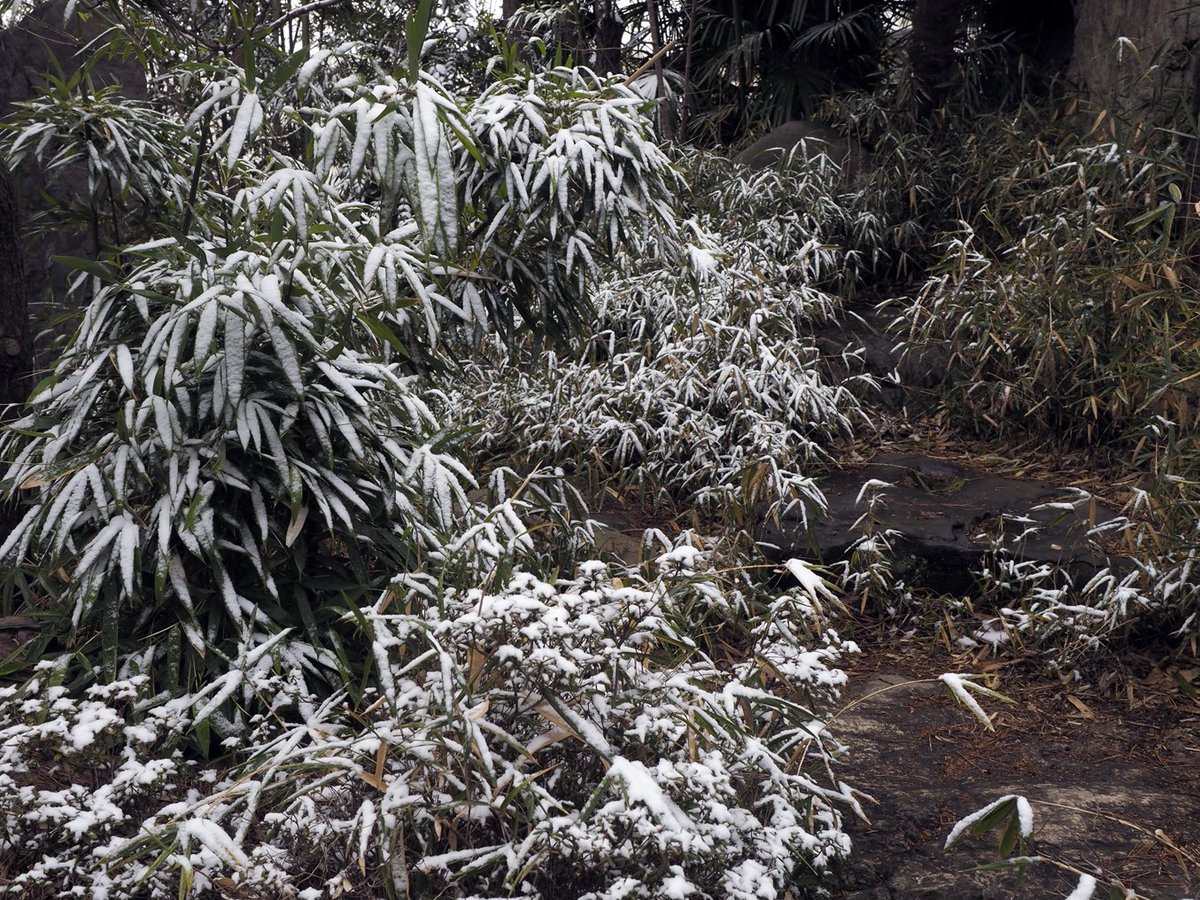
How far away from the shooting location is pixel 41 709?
160 centimetres

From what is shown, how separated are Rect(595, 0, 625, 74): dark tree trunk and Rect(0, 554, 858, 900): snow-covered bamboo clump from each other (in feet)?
16.8

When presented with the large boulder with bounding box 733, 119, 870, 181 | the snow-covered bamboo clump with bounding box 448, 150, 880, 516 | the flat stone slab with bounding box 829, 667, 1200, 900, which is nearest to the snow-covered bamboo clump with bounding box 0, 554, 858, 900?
the flat stone slab with bounding box 829, 667, 1200, 900

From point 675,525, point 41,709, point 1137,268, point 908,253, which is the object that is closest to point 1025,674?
point 675,525

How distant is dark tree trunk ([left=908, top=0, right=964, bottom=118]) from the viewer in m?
5.53

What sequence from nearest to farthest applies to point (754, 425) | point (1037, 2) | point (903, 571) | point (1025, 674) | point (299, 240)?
point (299, 240), point (1025, 674), point (903, 571), point (754, 425), point (1037, 2)

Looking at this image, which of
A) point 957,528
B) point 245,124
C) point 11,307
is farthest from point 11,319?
point 957,528

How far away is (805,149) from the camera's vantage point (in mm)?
5312

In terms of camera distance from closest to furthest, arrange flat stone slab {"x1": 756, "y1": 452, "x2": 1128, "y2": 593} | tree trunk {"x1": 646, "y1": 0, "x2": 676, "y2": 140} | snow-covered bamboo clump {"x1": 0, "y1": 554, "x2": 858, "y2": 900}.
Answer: snow-covered bamboo clump {"x1": 0, "y1": 554, "x2": 858, "y2": 900}, flat stone slab {"x1": 756, "y1": 452, "x2": 1128, "y2": 593}, tree trunk {"x1": 646, "y1": 0, "x2": 676, "y2": 140}

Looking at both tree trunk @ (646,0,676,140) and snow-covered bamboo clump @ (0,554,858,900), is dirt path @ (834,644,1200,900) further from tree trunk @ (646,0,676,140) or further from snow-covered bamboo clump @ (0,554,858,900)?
tree trunk @ (646,0,676,140)

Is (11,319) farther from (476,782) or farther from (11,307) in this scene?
(476,782)

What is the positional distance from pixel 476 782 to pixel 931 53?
5.35 m

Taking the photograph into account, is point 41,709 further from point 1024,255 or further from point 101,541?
point 1024,255

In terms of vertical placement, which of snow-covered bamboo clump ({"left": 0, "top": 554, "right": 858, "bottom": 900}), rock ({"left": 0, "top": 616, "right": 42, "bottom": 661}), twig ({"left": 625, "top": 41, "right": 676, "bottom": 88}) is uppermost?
twig ({"left": 625, "top": 41, "right": 676, "bottom": 88})

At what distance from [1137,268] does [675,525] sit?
74.0 inches
